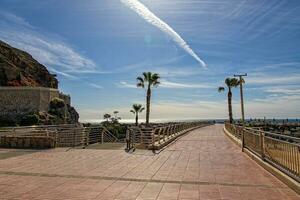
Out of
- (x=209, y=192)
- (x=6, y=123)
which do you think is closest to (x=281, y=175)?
(x=209, y=192)

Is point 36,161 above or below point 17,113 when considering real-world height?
below

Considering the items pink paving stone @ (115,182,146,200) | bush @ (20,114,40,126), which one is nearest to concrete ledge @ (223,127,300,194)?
pink paving stone @ (115,182,146,200)

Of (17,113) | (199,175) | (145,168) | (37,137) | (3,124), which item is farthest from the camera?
(17,113)

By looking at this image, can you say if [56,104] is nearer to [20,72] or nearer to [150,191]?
[20,72]

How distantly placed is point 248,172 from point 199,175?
170 centimetres

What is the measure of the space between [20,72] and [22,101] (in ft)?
89.1

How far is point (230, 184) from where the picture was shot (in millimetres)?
8148

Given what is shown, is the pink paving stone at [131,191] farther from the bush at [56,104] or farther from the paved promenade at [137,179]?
the bush at [56,104]

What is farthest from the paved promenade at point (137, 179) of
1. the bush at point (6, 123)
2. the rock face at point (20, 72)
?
the rock face at point (20, 72)

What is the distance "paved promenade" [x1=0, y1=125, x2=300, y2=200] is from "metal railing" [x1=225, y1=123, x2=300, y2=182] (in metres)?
0.44

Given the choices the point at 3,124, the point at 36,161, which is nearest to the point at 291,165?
the point at 36,161

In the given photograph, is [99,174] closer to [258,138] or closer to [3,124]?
[258,138]

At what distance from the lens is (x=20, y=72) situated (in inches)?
3378

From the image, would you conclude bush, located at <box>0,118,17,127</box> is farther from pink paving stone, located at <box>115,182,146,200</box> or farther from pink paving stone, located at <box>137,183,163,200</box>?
pink paving stone, located at <box>137,183,163,200</box>
